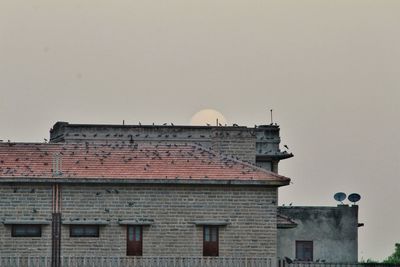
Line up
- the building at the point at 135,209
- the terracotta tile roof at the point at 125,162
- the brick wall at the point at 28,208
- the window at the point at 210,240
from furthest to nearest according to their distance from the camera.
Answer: the terracotta tile roof at the point at 125,162 < the window at the point at 210,240 < the building at the point at 135,209 < the brick wall at the point at 28,208

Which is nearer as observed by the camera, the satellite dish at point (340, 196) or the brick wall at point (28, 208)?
the brick wall at point (28, 208)

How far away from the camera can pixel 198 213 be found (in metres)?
55.9

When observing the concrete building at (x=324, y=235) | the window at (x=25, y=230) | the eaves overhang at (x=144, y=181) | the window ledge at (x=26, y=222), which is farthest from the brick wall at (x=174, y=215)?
the concrete building at (x=324, y=235)

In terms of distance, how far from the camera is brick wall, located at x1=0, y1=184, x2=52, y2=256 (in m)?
55.1

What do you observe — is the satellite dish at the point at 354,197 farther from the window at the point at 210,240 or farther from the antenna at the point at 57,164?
the antenna at the point at 57,164

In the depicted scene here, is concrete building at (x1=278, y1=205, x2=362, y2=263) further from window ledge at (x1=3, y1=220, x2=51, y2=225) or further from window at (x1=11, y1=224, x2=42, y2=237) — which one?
window at (x1=11, y1=224, x2=42, y2=237)

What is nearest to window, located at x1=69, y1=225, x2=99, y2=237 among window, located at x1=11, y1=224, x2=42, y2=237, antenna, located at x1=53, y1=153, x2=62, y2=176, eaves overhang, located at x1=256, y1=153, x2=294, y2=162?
window, located at x1=11, y1=224, x2=42, y2=237

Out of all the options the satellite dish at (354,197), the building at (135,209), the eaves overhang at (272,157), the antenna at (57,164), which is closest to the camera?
the building at (135,209)

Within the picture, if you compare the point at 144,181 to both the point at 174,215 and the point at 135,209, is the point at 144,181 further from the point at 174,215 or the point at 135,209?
the point at 174,215

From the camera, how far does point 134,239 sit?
2191 inches

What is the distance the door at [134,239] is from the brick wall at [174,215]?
0.18m

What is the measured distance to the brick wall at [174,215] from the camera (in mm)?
55438

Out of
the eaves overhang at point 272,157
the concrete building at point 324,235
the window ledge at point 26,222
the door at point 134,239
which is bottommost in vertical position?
the door at point 134,239

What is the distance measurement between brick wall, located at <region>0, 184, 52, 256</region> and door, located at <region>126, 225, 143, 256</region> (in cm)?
301
